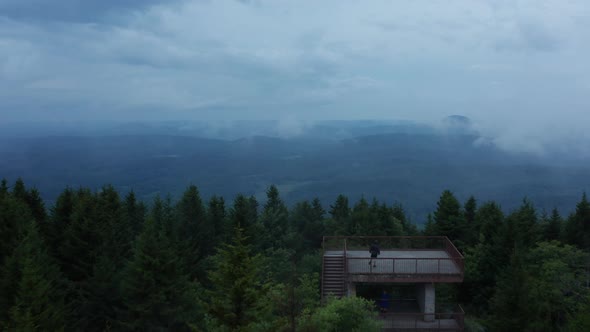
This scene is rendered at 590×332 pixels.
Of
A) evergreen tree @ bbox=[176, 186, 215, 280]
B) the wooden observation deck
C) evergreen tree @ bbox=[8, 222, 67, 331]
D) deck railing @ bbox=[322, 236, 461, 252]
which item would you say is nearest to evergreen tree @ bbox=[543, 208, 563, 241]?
deck railing @ bbox=[322, 236, 461, 252]

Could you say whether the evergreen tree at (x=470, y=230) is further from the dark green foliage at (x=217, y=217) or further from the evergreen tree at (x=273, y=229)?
the dark green foliage at (x=217, y=217)

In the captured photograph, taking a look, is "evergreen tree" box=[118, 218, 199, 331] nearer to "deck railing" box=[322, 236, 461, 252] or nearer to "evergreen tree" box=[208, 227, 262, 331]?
"evergreen tree" box=[208, 227, 262, 331]

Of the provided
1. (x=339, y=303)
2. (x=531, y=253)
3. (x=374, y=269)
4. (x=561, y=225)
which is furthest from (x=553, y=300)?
(x=561, y=225)

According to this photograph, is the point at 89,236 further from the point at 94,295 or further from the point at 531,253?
→ the point at 531,253

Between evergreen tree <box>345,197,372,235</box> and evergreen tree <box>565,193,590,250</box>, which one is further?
evergreen tree <box>345,197,372,235</box>

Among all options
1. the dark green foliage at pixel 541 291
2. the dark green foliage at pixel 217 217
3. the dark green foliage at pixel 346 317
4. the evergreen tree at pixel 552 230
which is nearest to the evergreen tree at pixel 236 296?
the dark green foliage at pixel 346 317

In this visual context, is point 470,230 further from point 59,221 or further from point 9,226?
point 9,226
